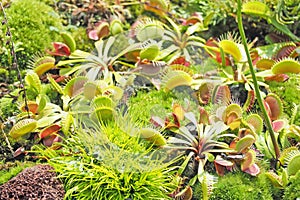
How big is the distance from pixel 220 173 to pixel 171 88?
0.66 meters

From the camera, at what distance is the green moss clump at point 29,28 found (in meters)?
3.26

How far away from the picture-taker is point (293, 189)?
242 cm

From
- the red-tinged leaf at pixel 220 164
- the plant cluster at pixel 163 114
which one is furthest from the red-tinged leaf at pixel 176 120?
the red-tinged leaf at pixel 220 164

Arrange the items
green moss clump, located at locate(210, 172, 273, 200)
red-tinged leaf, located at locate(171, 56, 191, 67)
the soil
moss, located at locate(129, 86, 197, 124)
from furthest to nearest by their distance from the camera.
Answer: red-tinged leaf, located at locate(171, 56, 191, 67), moss, located at locate(129, 86, 197, 124), green moss clump, located at locate(210, 172, 273, 200), the soil

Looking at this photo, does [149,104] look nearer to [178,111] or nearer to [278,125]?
[178,111]

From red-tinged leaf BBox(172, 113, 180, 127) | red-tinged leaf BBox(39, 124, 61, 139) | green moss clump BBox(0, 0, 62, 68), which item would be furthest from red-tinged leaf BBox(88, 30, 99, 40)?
red-tinged leaf BBox(172, 113, 180, 127)

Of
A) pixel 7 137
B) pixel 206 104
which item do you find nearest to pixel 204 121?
pixel 206 104

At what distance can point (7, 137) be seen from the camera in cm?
279

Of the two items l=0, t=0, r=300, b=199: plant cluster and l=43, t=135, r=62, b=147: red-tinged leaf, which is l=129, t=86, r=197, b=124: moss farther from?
l=43, t=135, r=62, b=147: red-tinged leaf

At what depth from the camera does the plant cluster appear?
2418 mm

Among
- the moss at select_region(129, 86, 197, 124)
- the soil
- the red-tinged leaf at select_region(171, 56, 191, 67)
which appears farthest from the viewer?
the red-tinged leaf at select_region(171, 56, 191, 67)

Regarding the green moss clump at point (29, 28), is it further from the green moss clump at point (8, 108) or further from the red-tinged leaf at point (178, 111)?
the red-tinged leaf at point (178, 111)

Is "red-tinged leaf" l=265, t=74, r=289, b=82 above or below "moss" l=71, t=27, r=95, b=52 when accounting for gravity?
below

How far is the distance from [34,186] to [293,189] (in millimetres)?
1220
